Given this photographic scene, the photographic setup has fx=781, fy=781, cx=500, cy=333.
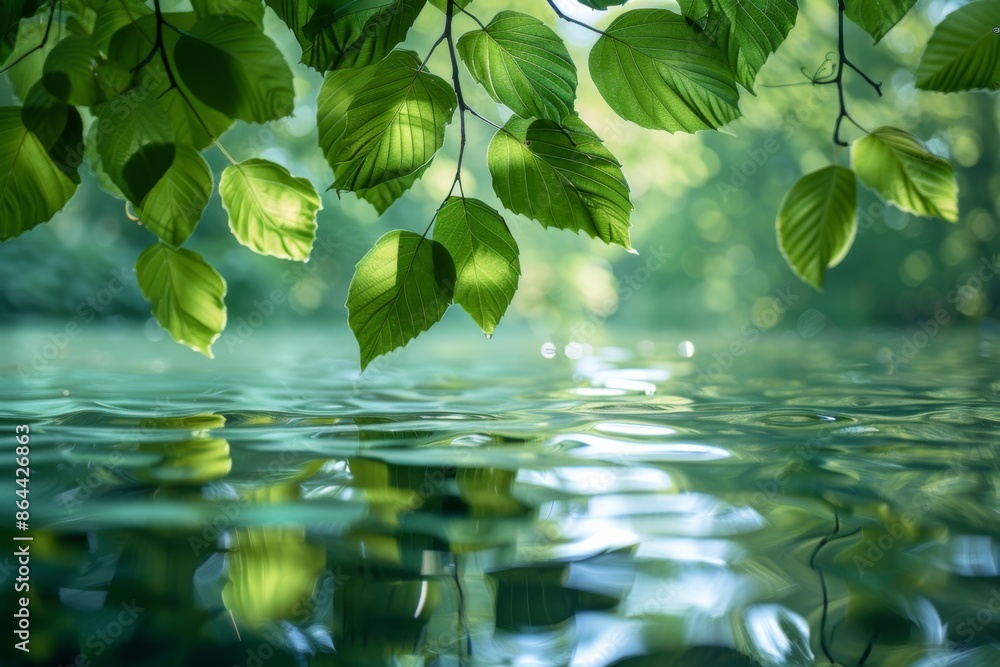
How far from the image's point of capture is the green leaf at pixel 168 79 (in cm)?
43

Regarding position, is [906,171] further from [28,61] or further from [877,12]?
[28,61]

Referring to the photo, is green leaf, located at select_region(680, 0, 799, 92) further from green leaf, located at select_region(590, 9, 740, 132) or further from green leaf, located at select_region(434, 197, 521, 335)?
green leaf, located at select_region(434, 197, 521, 335)

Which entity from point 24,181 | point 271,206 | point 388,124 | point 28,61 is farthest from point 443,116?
point 28,61

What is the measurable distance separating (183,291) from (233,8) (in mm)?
178

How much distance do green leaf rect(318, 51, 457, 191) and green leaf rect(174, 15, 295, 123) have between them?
0.14 feet

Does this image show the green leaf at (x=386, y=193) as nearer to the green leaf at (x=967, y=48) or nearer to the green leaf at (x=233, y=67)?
the green leaf at (x=233, y=67)

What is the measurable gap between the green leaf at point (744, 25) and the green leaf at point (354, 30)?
0.14 meters

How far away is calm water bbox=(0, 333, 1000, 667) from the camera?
266 millimetres

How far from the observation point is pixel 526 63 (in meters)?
0.38

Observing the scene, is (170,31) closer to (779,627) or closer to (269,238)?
(269,238)

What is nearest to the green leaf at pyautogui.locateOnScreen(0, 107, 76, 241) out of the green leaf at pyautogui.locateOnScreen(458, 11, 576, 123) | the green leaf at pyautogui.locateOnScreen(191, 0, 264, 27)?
the green leaf at pyautogui.locateOnScreen(191, 0, 264, 27)

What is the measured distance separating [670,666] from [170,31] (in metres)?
0.41

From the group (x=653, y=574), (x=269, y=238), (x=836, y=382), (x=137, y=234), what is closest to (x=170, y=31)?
(x=269, y=238)

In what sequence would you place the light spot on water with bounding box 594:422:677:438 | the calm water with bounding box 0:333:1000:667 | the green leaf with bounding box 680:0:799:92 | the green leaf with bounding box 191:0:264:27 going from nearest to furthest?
the calm water with bounding box 0:333:1000:667
the green leaf with bounding box 680:0:799:92
the green leaf with bounding box 191:0:264:27
the light spot on water with bounding box 594:422:677:438
